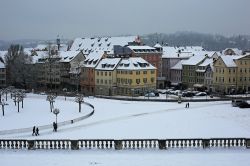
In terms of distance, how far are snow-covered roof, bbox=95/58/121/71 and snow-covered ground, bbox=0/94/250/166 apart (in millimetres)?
15377

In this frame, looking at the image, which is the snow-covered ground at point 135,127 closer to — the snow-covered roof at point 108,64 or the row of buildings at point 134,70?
the row of buildings at point 134,70

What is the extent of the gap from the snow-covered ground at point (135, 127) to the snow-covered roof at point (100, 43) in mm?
43719

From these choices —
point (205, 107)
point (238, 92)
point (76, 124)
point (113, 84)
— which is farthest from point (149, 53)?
point (76, 124)

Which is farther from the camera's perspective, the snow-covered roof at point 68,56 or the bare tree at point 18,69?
the snow-covered roof at point 68,56

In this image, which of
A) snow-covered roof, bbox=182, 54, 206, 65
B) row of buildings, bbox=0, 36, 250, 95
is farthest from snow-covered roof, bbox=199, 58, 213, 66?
snow-covered roof, bbox=182, 54, 206, 65

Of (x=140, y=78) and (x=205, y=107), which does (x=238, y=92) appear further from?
(x=205, y=107)

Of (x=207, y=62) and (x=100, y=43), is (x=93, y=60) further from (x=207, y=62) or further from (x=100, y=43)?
(x=100, y=43)

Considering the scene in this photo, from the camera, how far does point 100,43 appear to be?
133 metres

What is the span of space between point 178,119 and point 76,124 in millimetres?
12960

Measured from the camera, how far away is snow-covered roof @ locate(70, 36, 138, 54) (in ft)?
419

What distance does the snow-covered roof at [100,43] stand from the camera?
419ft

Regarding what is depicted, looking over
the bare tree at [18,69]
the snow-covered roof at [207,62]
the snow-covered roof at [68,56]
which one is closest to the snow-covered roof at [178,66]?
the snow-covered roof at [207,62]

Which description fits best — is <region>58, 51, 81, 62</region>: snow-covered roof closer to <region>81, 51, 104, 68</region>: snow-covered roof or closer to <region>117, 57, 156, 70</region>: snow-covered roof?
<region>81, 51, 104, 68</region>: snow-covered roof

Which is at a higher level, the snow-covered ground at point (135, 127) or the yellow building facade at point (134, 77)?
the yellow building facade at point (134, 77)
